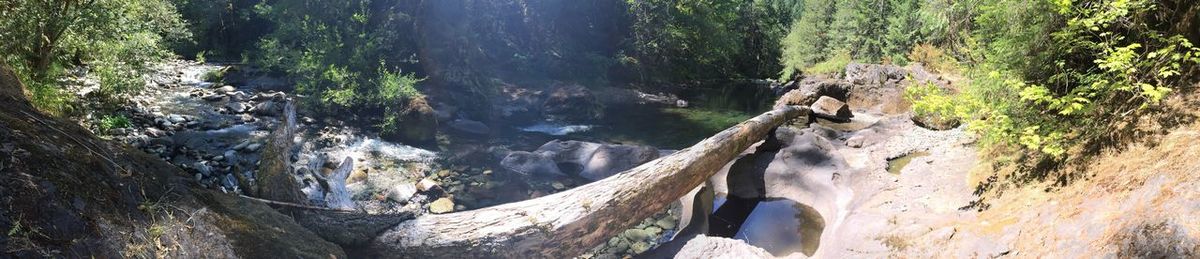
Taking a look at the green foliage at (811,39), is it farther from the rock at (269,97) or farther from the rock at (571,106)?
the rock at (269,97)

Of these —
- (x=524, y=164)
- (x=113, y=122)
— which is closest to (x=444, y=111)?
(x=524, y=164)

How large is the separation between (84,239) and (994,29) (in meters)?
8.74

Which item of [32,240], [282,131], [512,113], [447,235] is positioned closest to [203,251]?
[32,240]

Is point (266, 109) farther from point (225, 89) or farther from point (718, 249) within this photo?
point (718, 249)

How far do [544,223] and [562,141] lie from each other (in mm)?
8540

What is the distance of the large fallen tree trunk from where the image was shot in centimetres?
486

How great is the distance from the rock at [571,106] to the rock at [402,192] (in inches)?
404

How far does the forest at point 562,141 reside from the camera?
4.13 metres

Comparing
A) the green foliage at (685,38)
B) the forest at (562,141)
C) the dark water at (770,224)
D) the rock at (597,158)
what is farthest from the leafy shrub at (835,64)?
the dark water at (770,224)

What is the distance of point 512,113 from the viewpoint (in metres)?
20.2

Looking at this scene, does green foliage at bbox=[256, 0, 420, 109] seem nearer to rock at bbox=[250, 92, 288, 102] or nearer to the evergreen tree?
rock at bbox=[250, 92, 288, 102]

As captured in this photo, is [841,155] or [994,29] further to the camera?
[841,155]

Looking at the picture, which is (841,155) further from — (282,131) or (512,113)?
(512,113)

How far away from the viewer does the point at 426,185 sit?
10102 mm
